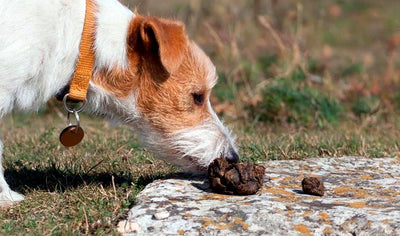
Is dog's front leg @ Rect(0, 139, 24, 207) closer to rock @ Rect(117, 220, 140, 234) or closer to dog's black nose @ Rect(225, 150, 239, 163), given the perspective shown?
rock @ Rect(117, 220, 140, 234)

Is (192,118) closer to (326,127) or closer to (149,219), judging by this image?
(149,219)

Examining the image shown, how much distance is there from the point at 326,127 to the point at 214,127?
2.72 m

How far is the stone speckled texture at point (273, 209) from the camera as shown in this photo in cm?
356

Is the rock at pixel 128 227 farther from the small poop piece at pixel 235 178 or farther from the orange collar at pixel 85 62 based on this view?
the orange collar at pixel 85 62

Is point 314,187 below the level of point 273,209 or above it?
above

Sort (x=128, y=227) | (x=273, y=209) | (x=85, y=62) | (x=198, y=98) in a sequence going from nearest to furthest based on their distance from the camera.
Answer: (x=128, y=227), (x=273, y=209), (x=85, y=62), (x=198, y=98)

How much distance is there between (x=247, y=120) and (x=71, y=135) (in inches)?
123

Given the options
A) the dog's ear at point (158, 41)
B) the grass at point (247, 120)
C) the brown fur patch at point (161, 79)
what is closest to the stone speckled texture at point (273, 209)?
the grass at point (247, 120)

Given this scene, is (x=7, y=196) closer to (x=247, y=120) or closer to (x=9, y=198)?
(x=9, y=198)

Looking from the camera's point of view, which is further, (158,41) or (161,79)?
(161,79)

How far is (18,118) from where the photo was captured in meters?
7.48

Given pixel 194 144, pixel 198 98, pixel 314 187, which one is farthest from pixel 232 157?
pixel 314 187

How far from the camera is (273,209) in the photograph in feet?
12.2

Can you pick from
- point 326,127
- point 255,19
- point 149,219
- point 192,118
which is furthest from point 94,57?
point 255,19
